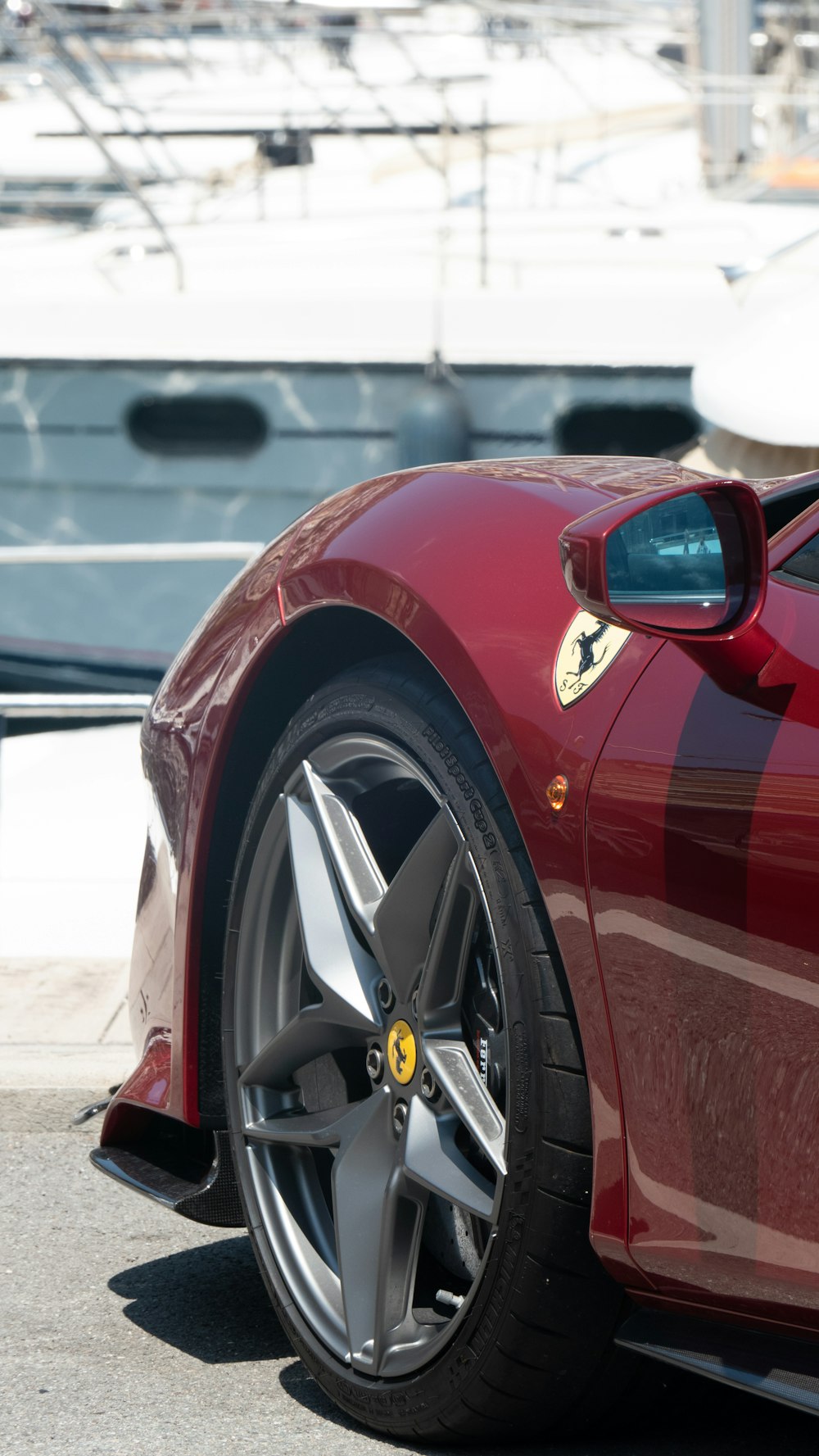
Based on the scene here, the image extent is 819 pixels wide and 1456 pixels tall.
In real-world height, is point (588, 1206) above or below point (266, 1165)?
above

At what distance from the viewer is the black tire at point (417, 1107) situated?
6.48 feet

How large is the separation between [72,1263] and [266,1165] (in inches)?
25.9

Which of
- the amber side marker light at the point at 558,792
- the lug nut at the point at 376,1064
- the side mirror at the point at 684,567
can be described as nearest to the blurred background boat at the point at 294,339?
the lug nut at the point at 376,1064

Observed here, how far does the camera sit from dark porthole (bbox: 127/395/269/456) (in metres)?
9.43

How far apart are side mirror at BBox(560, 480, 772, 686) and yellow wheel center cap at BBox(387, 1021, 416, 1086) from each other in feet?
2.35

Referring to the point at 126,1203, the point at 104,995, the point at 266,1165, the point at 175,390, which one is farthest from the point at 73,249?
the point at 266,1165

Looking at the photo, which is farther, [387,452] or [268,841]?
[387,452]

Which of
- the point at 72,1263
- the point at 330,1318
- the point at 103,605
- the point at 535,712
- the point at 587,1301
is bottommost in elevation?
the point at 103,605

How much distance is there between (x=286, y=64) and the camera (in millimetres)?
11922

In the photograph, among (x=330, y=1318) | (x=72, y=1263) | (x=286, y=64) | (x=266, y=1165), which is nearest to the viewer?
(x=330, y=1318)

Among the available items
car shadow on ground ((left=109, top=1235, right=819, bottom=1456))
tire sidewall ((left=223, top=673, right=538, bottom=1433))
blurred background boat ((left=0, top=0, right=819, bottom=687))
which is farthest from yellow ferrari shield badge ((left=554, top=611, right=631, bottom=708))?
blurred background boat ((left=0, top=0, right=819, bottom=687))

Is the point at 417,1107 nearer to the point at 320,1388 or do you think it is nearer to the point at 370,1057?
the point at 370,1057

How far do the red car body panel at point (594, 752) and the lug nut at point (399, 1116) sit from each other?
15.1 inches

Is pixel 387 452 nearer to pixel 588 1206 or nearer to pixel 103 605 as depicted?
pixel 103 605
